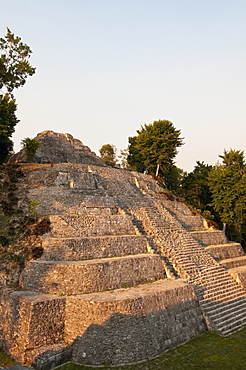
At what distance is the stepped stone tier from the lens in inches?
400

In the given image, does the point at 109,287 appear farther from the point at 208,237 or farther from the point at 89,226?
the point at 208,237

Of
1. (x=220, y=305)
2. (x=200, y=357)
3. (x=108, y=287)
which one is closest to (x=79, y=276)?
(x=108, y=287)

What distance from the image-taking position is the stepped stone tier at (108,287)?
10.2 metres

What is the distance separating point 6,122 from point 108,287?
63.5 ft

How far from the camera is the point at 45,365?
948 cm

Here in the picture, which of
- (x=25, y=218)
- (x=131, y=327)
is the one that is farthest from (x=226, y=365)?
(x=25, y=218)

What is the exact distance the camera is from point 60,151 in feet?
109

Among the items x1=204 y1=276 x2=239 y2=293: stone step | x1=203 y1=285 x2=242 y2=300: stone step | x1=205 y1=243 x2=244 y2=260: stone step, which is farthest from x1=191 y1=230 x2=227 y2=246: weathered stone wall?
x1=203 y1=285 x2=242 y2=300: stone step

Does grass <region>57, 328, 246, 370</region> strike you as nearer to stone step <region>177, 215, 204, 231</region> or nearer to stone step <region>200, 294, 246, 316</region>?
stone step <region>200, 294, 246, 316</region>

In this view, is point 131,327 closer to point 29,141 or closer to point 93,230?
point 93,230

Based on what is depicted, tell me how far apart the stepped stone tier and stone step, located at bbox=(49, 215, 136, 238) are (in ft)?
0.21

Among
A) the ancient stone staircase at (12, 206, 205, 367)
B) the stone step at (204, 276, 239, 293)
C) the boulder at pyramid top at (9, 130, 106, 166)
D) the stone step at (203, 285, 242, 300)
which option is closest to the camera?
the ancient stone staircase at (12, 206, 205, 367)

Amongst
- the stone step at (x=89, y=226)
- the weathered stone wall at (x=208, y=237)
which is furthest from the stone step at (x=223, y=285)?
the stone step at (x=89, y=226)

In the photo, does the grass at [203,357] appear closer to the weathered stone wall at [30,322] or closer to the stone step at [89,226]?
the weathered stone wall at [30,322]
